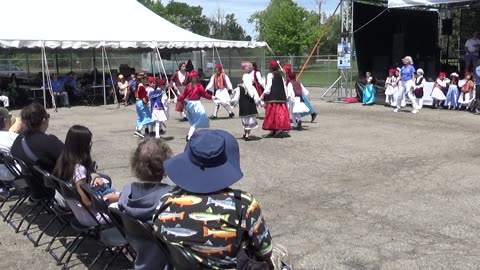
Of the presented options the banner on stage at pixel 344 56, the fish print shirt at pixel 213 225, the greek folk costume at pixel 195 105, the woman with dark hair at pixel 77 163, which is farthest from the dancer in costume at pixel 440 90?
the fish print shirt at pixel 213 225

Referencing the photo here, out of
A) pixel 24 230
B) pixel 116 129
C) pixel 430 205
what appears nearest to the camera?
pixel 24 230

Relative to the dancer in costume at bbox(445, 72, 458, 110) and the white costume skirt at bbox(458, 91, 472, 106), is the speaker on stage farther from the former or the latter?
the white costume skirt at bbox(458, 91, 472, 106)

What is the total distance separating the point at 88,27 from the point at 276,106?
1220 centimetres

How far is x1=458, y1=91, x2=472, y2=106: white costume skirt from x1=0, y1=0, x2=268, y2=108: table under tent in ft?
31.1

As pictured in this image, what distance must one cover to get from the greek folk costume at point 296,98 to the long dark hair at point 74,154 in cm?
796

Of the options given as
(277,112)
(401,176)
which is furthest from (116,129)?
(401,176)

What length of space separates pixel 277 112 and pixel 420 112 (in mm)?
7191

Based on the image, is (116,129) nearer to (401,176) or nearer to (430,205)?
(401,176)

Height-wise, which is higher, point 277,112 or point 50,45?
point 50,45

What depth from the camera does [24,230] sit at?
5438 millimetres

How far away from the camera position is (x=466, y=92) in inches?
654

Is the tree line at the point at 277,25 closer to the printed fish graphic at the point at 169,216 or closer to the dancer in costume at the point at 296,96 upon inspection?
the dancer in costume at the point at 296,96

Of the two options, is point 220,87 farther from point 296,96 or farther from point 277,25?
point 277,25

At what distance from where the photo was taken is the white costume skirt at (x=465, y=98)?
54.4ft
